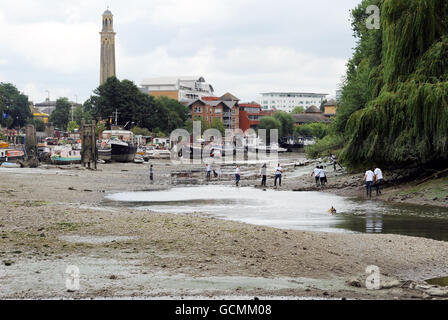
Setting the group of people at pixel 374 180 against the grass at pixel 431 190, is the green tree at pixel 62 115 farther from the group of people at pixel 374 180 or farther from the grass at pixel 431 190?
the grass at pixel 431 190

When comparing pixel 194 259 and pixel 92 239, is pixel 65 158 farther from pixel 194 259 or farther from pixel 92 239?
pixel 194 259

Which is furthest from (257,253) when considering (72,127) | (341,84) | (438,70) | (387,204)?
(72,127)

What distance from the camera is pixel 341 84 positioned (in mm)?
54375

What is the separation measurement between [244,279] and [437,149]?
18.6 m

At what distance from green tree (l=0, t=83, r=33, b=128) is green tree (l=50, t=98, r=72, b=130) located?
16413 mm

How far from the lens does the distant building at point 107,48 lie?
7352 inches

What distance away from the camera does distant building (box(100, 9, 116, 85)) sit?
A: 18675 centimetres

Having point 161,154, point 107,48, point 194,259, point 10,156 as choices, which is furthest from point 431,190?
point 107,48

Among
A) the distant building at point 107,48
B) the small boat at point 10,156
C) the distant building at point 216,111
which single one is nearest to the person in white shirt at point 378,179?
the small boat at point 10,156

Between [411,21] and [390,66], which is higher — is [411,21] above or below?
above

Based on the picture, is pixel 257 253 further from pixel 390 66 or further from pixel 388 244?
pixel 390 66

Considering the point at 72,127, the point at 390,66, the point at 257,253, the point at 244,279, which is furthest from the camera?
the point at 72,127

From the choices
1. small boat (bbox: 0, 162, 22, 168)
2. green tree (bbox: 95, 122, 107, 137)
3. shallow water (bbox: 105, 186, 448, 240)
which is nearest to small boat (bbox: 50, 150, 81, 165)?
small boat (bbox: 0, 162, 22, 168)

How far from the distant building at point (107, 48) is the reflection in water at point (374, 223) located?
16863 centimetres
